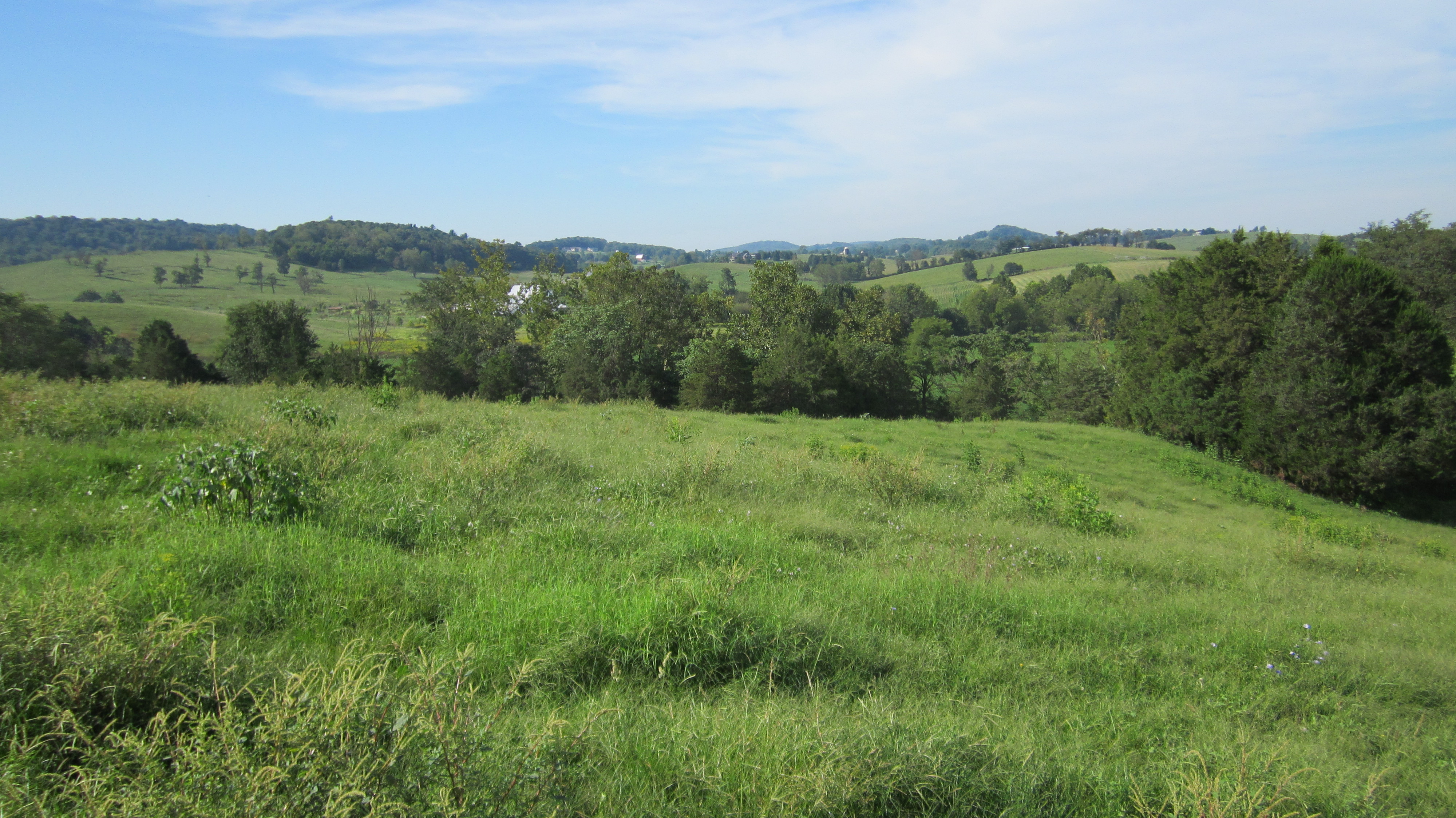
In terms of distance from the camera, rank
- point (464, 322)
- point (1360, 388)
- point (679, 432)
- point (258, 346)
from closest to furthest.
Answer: point (679, 432)
point (1360, 388)
point (258, 346)
point (464, 322)

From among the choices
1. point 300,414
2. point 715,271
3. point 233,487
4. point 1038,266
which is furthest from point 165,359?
point 1038,266

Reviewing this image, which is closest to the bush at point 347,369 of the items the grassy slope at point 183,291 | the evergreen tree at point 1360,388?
the grassy slope at point 183,291

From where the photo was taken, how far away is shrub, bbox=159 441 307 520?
5.81 metres

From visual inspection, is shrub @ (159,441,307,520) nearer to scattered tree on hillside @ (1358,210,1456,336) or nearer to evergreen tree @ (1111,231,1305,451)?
evergreen tree @ (1111,231,1305,451)

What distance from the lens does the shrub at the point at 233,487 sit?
19.1ft

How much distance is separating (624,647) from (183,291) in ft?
330

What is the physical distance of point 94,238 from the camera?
109312 millimetres

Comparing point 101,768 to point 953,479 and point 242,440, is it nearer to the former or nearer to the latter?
point 242,440

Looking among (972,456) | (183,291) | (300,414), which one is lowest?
(972,456)

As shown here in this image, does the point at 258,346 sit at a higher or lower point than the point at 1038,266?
lower

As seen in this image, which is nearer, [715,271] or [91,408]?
[91,408]

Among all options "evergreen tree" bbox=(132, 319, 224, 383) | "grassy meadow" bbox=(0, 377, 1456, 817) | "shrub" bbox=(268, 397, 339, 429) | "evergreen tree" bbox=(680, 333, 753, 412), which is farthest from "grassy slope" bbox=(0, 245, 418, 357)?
"grassy meadow" bbox=(0, 377, 1456, 817)

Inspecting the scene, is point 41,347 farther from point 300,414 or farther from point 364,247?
point 364,247

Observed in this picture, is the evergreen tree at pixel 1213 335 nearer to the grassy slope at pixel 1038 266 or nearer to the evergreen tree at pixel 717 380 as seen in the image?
the evergreen tree at pixel 717 380
